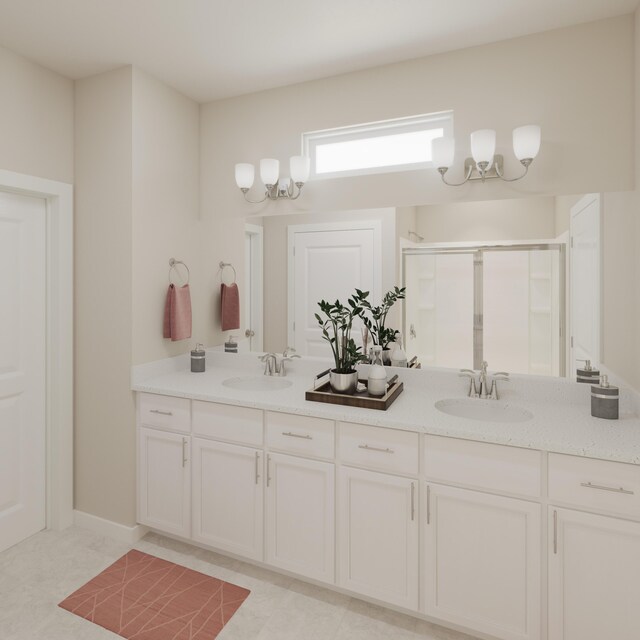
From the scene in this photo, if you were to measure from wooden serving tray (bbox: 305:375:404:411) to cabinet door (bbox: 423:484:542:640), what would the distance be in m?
0.39

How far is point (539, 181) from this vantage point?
2.09 metres

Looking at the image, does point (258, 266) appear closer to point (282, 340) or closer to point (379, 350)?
point (282, 340)

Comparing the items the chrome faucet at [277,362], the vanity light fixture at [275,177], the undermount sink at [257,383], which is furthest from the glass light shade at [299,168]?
the undermount sink at [257,383]

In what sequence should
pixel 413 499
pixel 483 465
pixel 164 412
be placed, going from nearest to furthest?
pixel 483 465, pixel 413 499, pixel 164 412

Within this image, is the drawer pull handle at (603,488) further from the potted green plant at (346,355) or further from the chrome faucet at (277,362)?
the chrome faucet at (277,362)

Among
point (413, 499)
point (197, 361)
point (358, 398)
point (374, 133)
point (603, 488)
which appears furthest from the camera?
point (197, 361)

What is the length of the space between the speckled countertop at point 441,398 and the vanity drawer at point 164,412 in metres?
0.05

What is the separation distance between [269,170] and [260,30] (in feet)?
2.27

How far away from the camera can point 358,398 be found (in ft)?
6.38

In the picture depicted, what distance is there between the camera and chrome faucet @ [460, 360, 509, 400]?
6.94ft

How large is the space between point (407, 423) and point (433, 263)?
3.12 ft

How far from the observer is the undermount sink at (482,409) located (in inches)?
78.2

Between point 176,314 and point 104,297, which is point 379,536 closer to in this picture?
point 176,314

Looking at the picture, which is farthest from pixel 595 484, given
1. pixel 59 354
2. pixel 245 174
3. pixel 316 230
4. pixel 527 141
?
pixel 59 354
